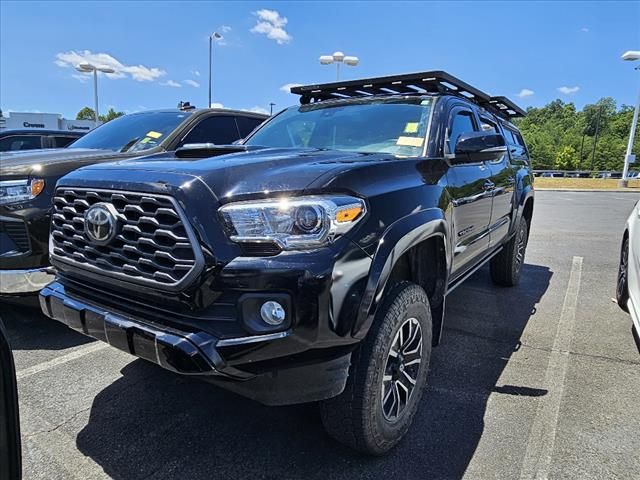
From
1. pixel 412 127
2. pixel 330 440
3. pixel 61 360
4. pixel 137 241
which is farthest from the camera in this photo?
pixel 61 360

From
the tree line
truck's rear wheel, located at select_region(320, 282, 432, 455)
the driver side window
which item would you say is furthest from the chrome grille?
the tree line

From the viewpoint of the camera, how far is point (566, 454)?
7.72ft

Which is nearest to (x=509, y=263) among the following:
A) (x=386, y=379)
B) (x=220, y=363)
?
(x=386, y=379)

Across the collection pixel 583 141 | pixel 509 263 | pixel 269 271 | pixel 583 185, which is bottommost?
pixel 509 263

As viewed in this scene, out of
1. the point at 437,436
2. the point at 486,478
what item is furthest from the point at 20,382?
the point at 486,478

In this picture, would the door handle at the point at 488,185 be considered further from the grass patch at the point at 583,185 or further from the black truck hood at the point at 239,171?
the grass patch at the point at 583,185

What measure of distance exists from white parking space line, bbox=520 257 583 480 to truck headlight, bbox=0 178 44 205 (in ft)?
12.2

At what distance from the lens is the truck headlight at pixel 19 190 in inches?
135

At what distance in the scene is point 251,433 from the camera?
2.48m

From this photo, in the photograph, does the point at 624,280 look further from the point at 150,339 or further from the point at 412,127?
the point at 150,339

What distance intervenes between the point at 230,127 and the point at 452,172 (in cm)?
320

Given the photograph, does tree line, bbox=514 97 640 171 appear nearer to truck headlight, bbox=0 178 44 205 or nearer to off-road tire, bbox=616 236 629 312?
off-road tire, bbox=616 236 629 312

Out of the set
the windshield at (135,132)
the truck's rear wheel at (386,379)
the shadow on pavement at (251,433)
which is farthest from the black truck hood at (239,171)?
the windshield at (135,132)

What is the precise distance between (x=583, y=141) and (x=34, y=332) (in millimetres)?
99542
